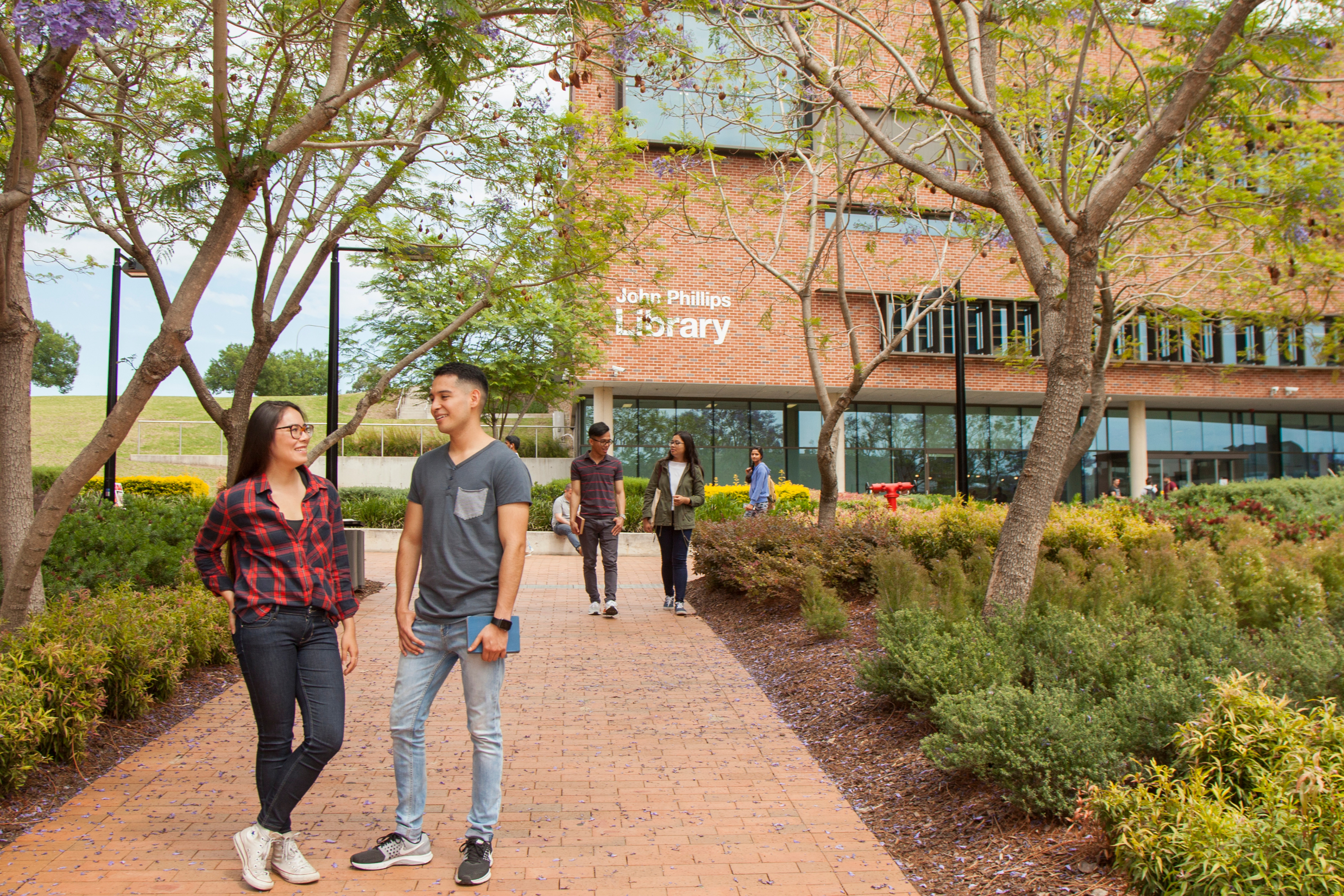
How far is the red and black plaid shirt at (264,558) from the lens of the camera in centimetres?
346

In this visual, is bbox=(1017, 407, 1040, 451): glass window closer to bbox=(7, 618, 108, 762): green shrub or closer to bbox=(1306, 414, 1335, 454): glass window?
bbox=(1306, 414, 1335, 454): glass window

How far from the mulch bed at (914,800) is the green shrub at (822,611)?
9 centimetres

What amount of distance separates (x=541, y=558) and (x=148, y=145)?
10.8 metres

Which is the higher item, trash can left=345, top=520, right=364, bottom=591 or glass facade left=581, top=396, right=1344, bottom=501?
glass facade left=581, top=396, right=1344, bottom=501

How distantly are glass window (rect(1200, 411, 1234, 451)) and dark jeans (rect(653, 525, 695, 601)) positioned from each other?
30.5 meters

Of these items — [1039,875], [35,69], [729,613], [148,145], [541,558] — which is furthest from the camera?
[541,558]

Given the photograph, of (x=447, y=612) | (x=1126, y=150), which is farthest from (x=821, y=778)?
(x=1126, y=150)

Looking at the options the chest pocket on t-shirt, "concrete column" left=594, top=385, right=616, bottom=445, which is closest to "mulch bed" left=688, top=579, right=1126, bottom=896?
the chest pocket on t-shirt

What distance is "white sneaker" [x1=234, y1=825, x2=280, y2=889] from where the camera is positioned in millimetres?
3383

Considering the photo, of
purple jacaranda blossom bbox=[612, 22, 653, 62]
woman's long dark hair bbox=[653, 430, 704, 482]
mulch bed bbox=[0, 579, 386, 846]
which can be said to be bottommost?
mulch bed bbox=[0, 579, 386, 846]

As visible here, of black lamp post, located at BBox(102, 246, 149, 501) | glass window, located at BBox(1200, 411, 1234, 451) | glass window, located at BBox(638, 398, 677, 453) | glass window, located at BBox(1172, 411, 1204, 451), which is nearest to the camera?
black lamp post, located at BBox(102, 246, 149, 501)

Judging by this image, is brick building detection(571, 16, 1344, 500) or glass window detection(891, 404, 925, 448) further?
glass window detection(891, 404, 925, 448)

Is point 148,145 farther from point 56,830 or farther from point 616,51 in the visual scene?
point 56,830

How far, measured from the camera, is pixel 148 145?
8.08 meters
